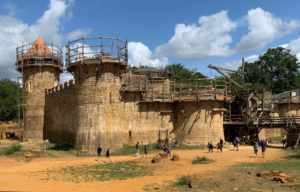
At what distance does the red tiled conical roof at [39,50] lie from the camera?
34.3 m

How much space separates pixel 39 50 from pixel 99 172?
23468mm

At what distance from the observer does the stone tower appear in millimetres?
33844

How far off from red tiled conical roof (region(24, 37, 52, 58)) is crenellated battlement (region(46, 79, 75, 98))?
4650mm

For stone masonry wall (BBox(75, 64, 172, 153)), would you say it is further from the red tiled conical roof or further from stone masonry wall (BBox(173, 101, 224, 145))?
the red tiled conical roof

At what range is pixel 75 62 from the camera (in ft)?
82.7

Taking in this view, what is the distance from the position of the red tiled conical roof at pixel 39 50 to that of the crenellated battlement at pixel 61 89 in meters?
4.65

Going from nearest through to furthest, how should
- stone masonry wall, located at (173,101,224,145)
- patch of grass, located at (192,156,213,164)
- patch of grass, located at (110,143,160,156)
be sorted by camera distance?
patch of grass, located at (192,156,213,164)
patch of grass, located at (110,143,160,156)
stone masonry wall, located at (173,101,224,145)

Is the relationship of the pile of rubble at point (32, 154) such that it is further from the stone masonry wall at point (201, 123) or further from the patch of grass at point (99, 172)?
the stone masonry wall at point (201, 123)

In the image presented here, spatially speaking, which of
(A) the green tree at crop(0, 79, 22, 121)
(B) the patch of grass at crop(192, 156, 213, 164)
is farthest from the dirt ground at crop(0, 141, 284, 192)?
(A) the green tree at crop(0, 79, 22, 121)

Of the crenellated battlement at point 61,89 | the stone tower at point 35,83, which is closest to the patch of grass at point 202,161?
the crenellated battlement at point 61,89

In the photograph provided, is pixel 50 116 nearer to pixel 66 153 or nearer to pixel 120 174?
pixel 66 153

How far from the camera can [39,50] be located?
35.1m

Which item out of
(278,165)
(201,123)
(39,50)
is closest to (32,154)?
(201,123)

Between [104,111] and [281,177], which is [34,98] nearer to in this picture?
[104,111]
